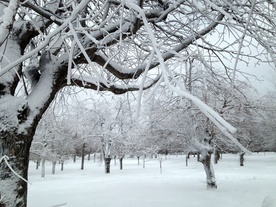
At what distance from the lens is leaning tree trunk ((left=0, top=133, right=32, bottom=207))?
2.29 m

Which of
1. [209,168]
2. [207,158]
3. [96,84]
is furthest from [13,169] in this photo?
[209,168]

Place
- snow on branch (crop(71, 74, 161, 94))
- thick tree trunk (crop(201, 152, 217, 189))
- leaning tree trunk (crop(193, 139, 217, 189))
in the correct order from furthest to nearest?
thick tree trunk (crop(201, 152, 217, 189))
leaning tree trunk (crop(193, 139, 217, 189))
snow on branch (crop(71, 74, 161, 94))

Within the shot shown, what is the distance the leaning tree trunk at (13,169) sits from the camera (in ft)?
7.51

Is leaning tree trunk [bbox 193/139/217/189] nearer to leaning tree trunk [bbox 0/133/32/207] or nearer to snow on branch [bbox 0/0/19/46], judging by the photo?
leaning tree trunk [bbox 0/133/32/207]

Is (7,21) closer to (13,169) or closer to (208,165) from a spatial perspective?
(13,169)

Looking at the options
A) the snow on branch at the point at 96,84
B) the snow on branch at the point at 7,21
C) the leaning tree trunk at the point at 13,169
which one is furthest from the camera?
the snow on branch at the point at 96,84

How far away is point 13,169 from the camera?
2.40 m

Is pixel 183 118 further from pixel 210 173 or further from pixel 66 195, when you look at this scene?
pixel 66 195

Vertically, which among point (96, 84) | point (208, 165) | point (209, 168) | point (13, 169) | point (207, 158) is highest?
point (96, 84)

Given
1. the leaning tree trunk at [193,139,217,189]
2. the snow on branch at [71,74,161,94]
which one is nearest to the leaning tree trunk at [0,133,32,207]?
the snow on branch at [71,74,161,94]

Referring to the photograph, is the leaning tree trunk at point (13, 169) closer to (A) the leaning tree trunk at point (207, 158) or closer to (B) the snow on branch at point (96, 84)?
(B) the snow on branch at point (96, 84)

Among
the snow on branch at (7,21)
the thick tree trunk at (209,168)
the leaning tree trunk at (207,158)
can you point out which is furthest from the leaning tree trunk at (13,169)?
the thick tree trunk at (209,168)

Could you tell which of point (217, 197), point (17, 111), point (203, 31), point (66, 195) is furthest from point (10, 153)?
point (66, 195)

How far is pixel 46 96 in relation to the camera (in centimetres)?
277
